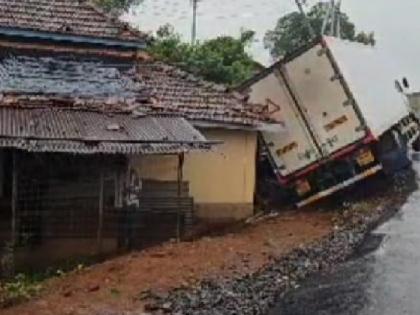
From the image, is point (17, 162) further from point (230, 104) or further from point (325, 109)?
point (325, 109)

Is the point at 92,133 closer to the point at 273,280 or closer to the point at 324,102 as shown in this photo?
the point at 273,280

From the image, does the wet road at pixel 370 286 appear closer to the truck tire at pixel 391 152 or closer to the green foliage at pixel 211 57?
the truck tire at pixel 391 152

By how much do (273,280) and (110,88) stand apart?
5909 mm

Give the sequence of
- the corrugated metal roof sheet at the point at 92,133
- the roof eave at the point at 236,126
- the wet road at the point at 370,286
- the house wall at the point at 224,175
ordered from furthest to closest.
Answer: the house wall at the point at 224,175
the roof eave at the point at 236,126
the corrugated metal roof sheet at the point at 92,133
the wet road at the point at 370,286

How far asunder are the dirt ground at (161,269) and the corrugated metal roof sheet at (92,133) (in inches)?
72.7

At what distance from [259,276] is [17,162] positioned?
14.3 feet

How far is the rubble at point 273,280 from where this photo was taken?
37.1 feet

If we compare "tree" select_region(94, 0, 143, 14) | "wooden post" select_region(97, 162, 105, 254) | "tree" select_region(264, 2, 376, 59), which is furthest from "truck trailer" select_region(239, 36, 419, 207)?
"tree" select_region(264, 2, 376, 59)

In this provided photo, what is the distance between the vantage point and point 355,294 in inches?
491

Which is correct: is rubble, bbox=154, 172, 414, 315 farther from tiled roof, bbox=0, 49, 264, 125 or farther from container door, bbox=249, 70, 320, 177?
tiled roof, bbox=0, 49, 264, 125

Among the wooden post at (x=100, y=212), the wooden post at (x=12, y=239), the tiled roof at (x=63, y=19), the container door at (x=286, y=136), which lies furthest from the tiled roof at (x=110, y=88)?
the wooden post at (x=12, y=239)

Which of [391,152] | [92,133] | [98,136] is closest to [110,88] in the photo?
[92,133]

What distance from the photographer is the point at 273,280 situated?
43.4ft

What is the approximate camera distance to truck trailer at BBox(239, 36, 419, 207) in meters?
20.0
